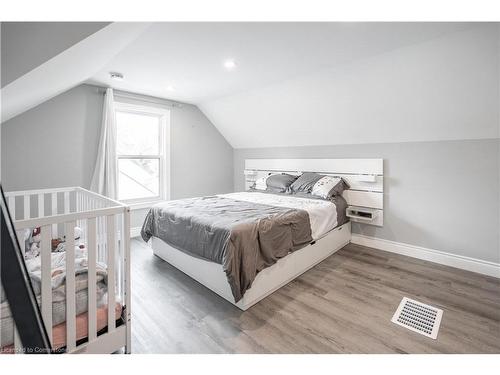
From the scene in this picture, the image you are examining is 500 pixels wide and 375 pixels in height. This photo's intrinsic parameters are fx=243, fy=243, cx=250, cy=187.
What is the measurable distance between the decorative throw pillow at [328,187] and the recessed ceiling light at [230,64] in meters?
1.95

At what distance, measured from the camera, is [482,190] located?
267cm

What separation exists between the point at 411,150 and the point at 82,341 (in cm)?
373

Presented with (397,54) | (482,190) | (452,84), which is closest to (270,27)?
(397,54)

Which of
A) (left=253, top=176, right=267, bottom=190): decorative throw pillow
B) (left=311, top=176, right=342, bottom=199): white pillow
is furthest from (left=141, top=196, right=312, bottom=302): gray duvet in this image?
(left=253, top=176, right=267, bottom=190): decorative throw pillow

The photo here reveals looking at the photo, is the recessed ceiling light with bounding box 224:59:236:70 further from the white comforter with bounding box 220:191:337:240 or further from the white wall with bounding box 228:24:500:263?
the white comforter with bounding box 220:191:337:240

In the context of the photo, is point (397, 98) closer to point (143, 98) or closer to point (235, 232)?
point (235, 232)

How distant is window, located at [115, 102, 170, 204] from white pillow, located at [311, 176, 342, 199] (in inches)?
102

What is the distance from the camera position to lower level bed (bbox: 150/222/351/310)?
214cm

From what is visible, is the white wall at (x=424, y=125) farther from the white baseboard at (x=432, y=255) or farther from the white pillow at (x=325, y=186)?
the white pillow at (x=325, y=186)

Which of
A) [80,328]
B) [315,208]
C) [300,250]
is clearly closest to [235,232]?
[300,250]

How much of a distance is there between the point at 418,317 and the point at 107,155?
159 inches

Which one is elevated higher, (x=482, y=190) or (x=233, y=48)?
(x=233, y=48)
